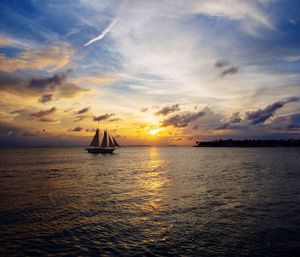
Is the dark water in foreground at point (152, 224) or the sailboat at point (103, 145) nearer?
the dark water in foreground at point (152, 224)

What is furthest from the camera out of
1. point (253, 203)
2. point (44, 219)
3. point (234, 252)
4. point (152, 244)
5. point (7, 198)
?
point (7, 198)

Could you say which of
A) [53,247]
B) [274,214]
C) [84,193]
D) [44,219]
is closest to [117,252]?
[53,247]

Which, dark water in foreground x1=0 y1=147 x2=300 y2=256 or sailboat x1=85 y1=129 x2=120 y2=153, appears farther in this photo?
sailboat x1=85 y1=129 x2=120 y2=153

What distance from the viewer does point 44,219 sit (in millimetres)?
23078

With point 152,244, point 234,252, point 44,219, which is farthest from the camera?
point 44,219

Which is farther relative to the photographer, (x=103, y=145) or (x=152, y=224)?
(x=103, y=145)

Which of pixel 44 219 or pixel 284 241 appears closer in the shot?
pixel 284 241

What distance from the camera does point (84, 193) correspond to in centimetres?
3644

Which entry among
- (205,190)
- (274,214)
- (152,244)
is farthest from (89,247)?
(205,190)

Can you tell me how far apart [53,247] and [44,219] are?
23.4ft

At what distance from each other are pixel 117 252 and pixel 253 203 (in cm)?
1826

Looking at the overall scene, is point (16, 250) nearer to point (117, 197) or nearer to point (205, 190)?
point (117, 197)

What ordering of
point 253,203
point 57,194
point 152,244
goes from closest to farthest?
point 152,244
point 253,203
point 57,194

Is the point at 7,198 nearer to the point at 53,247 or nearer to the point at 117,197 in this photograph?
the point at 117,197
